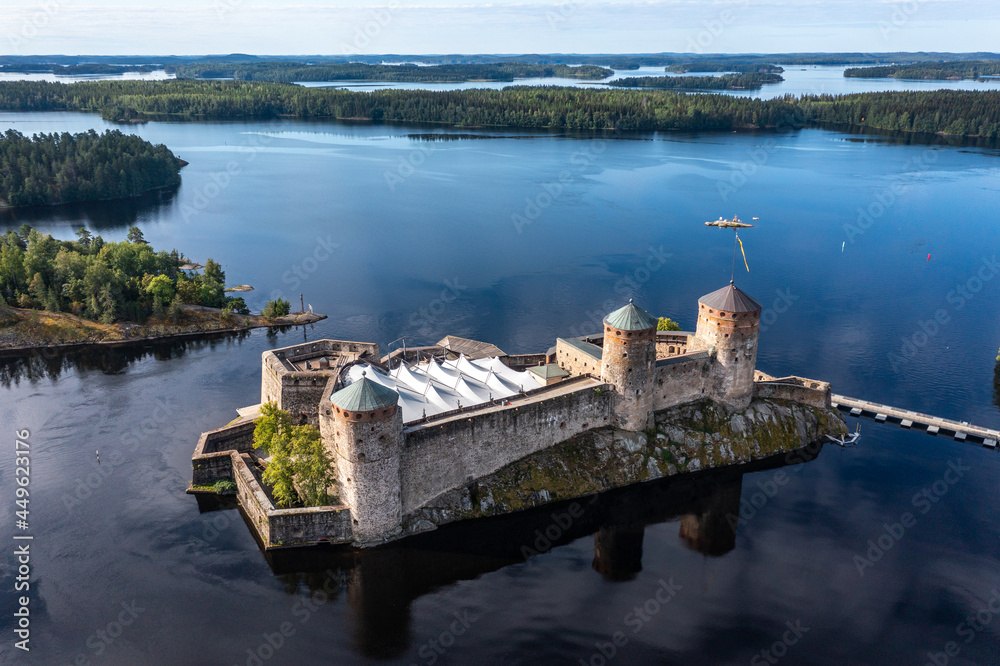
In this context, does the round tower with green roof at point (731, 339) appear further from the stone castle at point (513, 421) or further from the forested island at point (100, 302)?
the forested island at point (100, 302)

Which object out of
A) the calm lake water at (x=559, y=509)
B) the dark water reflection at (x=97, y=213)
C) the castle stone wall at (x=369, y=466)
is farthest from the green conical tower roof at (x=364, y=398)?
the dark water reflection at (x=97, y=213)

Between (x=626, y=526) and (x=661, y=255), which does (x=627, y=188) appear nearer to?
(x=661, y=255)

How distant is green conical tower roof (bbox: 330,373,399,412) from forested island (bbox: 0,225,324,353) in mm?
47364

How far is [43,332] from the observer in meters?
77.1

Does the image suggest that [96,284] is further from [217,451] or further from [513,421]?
[513,421]

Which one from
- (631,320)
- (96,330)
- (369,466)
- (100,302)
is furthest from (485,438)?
(100,302)

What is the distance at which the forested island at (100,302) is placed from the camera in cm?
7819

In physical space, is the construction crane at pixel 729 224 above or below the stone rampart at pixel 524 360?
above

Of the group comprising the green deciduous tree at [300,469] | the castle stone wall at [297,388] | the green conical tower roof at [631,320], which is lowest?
the green deciduous tree at [300,469]

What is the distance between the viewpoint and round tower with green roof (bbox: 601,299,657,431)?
48.6m

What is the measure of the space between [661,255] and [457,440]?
73.2m

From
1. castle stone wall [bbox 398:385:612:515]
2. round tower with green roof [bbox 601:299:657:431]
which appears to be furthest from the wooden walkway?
castle stone wall [bbox 398:385:612:515]

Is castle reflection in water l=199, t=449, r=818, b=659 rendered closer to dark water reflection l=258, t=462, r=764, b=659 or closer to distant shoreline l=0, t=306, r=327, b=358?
→ dark water reflection l=258, t=462, r=764, b=659

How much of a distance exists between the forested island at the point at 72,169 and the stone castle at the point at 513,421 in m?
112
